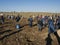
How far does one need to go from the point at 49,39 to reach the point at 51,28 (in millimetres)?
1555

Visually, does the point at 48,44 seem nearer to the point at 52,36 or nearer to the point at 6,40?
the point at 52,36

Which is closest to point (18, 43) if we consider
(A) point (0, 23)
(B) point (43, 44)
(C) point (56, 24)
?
(B) point (43, 44)

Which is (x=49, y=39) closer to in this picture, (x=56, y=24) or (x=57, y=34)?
(x=57, y=34)

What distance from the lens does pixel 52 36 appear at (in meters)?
17.9

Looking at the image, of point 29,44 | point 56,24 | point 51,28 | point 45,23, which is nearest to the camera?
point 29,44

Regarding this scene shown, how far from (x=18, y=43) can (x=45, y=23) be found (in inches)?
422

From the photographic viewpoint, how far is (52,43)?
1599 cm

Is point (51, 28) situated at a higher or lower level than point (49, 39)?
higher

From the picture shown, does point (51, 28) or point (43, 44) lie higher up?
point (51, 28)

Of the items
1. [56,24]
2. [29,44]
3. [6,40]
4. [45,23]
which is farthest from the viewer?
[45,23]

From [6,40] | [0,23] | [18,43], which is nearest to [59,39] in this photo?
[18,43]

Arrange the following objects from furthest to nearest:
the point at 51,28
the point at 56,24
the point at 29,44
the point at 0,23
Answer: the point at 0,23
the point at 56,24
the point at 51,28
the point at 29,44

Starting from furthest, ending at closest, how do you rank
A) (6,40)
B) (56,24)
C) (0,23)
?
(0,23) → (56,24) → (6,40)

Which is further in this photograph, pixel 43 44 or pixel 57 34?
pixel 57 34
